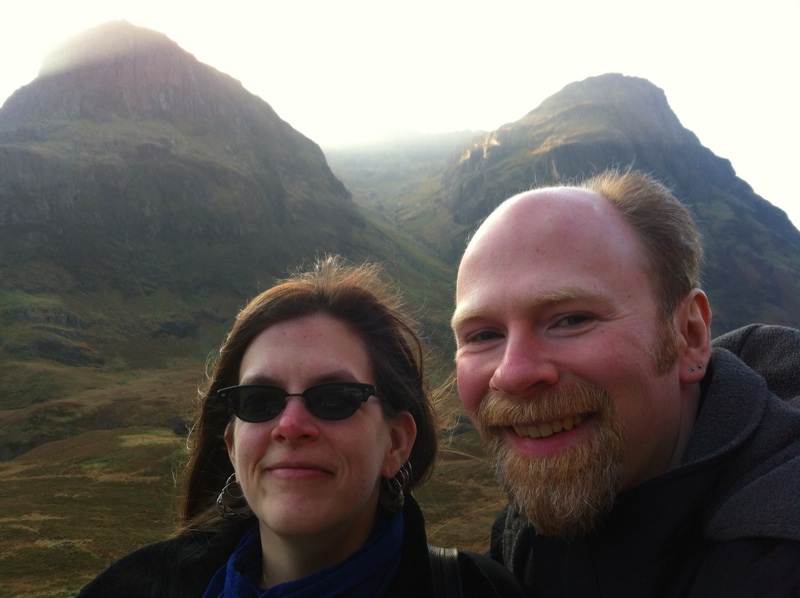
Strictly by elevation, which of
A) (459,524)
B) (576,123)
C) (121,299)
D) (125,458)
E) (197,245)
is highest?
(576,123)

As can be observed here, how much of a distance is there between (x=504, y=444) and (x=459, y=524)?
892 inches

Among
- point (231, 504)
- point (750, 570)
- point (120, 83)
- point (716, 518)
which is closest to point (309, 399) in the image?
point (231, 504)

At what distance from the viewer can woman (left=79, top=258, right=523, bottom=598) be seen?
3.48m

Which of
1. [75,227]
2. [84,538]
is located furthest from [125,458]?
[75,227]

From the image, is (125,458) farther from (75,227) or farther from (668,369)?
(75,227)

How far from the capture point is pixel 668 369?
3.01 m

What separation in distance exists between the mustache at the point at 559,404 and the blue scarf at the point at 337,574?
1.40m

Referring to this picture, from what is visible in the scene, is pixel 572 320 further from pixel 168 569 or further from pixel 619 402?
pixel 168 569

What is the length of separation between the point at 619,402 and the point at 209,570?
317cm

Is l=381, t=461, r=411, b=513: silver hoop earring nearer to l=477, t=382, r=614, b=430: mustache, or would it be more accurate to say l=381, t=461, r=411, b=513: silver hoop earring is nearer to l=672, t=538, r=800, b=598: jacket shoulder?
l=477, t=382, r=614, b=430: mustache

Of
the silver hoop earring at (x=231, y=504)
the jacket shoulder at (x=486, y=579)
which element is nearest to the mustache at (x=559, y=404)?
the jacket shoulder at (x=486, y=579)

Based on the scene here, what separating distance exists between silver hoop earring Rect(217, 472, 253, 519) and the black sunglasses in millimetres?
937

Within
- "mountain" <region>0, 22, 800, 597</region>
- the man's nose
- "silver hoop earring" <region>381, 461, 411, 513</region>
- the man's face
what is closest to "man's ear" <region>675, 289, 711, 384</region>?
the man's face

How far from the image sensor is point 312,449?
3.52 meters
